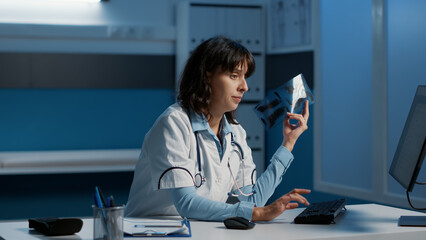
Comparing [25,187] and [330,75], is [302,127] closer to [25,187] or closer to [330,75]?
[330,75]

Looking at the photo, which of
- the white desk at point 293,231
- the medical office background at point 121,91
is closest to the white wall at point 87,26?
the medical office background at point 121,91

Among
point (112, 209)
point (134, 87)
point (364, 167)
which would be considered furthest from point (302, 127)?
point (134, 87)

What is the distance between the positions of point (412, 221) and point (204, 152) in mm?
695

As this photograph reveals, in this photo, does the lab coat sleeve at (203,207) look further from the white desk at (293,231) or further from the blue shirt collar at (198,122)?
the blue shirt collar at (198,122)

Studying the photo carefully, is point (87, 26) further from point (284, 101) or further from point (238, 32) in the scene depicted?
point (284, 101)

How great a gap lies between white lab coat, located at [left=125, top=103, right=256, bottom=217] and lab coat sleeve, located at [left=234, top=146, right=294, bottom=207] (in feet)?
0.32

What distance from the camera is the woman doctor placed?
1.83m

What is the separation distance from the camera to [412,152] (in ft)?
5.43

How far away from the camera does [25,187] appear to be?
13.9 feet

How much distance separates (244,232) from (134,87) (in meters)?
3.08

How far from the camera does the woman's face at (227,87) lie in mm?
2027

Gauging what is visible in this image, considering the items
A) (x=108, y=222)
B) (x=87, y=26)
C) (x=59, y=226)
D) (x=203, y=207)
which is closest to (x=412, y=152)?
(x=203, y=207)

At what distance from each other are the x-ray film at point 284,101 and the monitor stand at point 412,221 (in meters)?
0.50

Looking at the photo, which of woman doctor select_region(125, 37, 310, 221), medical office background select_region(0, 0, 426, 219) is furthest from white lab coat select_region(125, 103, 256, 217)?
medical office background select_region(0, 0, 426, 219)
